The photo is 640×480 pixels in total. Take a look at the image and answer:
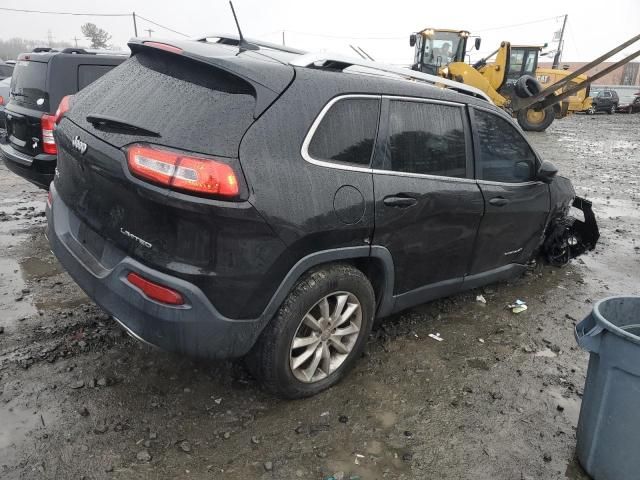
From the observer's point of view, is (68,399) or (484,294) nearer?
(68,399)

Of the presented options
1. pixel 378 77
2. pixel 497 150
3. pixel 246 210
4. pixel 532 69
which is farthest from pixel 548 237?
pixel 532 69

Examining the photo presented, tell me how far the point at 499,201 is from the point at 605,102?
33.5 metres

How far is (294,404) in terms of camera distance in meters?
2.88

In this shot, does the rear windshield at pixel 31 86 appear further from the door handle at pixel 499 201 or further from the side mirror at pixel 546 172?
the side mirror at pixel 546 172

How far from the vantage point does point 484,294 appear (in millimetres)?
4520

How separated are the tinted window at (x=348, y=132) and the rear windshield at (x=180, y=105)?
414 millimetres

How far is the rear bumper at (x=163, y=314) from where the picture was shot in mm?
2291

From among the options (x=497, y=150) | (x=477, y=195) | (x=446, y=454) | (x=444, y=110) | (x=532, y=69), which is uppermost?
(x=532, y=69)

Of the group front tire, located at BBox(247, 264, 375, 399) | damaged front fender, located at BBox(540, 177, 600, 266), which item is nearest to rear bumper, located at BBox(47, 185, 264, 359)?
front tire, located at BBox(247, 264, 375, 399)

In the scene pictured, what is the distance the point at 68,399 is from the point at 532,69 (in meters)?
23.3

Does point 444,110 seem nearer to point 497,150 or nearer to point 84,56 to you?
point 497,150

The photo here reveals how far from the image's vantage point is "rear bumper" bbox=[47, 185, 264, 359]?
229cm

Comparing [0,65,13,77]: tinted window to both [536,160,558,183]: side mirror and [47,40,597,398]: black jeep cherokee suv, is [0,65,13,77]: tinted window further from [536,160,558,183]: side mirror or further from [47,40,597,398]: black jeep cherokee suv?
[536,160,558,183]: side mirror

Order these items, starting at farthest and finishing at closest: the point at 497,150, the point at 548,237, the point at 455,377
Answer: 1. the point at 548,237
2. the point at 497,150
3. the point at 455,377
